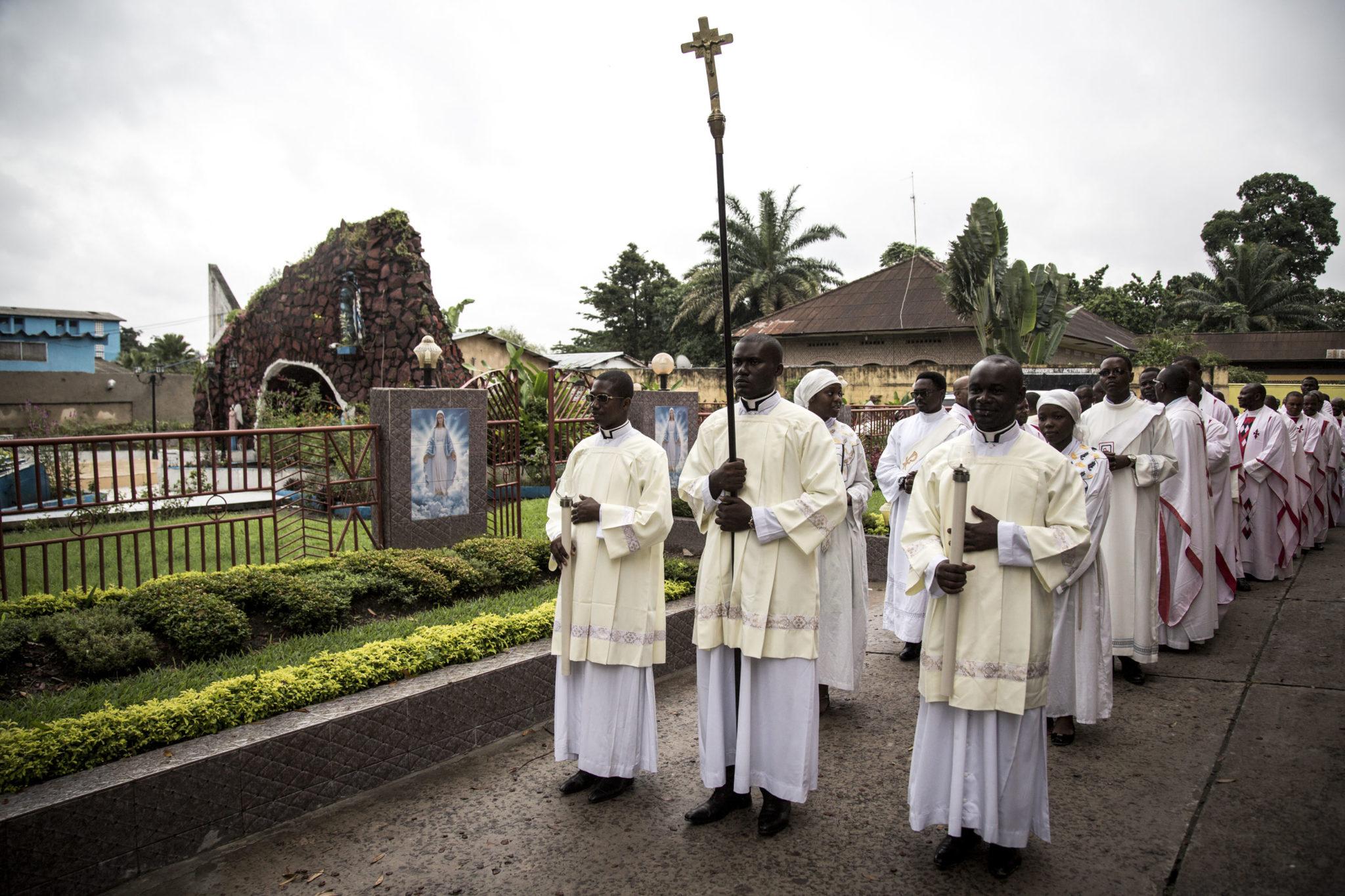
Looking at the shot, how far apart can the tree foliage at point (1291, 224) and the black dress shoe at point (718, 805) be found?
63227 millimetres

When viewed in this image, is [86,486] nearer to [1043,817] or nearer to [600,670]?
[600,670]

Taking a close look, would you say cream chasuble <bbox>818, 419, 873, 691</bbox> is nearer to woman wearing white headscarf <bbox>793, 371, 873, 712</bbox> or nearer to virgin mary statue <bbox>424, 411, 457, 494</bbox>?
woman wearing white headscarf <bbox>793, 371, 873, 712</bbox>

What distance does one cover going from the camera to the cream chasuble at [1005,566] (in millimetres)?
3283

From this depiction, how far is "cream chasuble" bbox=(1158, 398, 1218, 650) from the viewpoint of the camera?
6289mm

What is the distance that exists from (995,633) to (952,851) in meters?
0.89

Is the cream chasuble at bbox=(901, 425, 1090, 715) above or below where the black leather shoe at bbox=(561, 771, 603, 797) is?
above

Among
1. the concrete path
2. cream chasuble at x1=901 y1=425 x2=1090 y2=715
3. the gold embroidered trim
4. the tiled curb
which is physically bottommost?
the concrete path

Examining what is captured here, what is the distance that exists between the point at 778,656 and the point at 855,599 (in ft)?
5.87

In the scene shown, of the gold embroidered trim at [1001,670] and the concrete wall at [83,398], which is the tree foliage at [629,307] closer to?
the concrete wall at [83,398]

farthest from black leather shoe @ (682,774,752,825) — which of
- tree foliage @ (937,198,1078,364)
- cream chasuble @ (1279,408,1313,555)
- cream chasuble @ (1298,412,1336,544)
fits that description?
tree foliage @ (937,198,1078,364)

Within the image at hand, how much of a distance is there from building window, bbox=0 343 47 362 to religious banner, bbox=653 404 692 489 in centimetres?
3269

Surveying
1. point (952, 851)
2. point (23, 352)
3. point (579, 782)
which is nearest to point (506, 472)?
point (579, 782)

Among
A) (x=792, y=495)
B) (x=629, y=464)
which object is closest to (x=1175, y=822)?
(x=792, y=495)

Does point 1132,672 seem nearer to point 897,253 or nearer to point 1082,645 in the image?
point 1082,645
